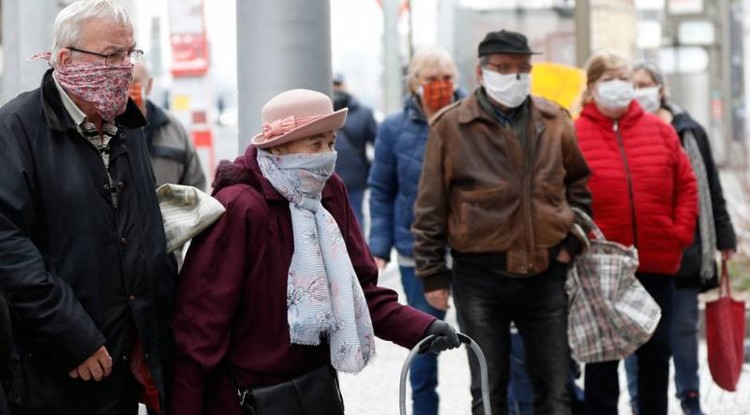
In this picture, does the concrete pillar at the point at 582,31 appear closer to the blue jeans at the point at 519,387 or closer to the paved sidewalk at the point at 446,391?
the paved sidewalk at the point at 446,391

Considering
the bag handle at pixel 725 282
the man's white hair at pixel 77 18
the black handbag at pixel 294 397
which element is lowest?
the bag handle at pixel 725 282

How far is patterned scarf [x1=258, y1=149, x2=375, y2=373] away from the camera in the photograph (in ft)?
14.2

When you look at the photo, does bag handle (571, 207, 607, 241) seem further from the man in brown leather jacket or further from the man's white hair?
the man's white hair

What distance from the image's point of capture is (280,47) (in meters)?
5.41

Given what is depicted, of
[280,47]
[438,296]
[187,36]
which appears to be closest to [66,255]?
[280,47]

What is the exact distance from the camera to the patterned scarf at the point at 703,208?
7.79 m

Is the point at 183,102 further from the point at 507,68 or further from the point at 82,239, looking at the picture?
the point at 82,239

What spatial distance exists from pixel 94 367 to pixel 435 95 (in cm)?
390

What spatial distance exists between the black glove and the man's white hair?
129 centimetres

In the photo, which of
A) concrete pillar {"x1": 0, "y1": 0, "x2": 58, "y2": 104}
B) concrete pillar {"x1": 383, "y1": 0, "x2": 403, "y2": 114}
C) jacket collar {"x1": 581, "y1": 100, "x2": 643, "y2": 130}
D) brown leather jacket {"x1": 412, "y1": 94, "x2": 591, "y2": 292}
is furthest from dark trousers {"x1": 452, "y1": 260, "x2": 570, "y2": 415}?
concrete pillar {"x1": 383, "y1": 0, "x2": 403, "y2": 114}

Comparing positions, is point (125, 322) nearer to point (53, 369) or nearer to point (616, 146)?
point (53, 369)

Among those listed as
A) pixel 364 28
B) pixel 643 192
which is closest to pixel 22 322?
pixel 643 192

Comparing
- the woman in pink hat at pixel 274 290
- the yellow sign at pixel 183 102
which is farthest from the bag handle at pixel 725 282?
the yellow sign at pixel 183 102

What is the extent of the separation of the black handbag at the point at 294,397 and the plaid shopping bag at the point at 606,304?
2226mm
